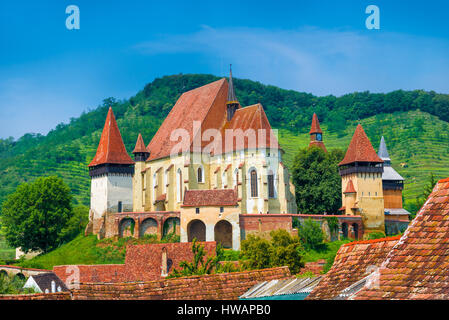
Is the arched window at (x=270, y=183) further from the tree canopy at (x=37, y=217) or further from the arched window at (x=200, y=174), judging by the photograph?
the tree canopy at (x=37, y=217)

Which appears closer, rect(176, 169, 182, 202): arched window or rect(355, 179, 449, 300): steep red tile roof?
rect(355, 179, 449, 300): steep red tile roof

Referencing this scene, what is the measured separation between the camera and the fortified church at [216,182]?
4675 centimetres

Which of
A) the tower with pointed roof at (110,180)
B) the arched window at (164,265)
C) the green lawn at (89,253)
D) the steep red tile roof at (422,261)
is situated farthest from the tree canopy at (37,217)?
the steep red tile roof at (422,261)

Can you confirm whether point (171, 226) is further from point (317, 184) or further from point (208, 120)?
point (317, 184)

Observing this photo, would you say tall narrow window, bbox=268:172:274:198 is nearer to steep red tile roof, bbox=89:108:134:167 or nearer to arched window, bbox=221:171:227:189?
arched window, bbox=221:171:227:189

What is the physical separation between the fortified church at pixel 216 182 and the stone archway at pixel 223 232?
8 cm

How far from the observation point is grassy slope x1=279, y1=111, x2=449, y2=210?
88250 millimetres

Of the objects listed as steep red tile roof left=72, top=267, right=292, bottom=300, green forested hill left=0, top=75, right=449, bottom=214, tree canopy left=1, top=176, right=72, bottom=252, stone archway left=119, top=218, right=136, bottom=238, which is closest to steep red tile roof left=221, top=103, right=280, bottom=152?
stone archway left=119, top=218, right=136, bottom=238

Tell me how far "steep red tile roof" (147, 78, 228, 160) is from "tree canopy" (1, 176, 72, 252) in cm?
930

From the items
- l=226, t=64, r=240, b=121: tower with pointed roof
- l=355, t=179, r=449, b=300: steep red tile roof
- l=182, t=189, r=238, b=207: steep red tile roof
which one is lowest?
l=355, t=179, r=449, b=300: steep red tile roof

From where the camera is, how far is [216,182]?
5294 centimetres

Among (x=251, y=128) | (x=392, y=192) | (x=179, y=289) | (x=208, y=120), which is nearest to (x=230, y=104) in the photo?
(x=208, y=120)
